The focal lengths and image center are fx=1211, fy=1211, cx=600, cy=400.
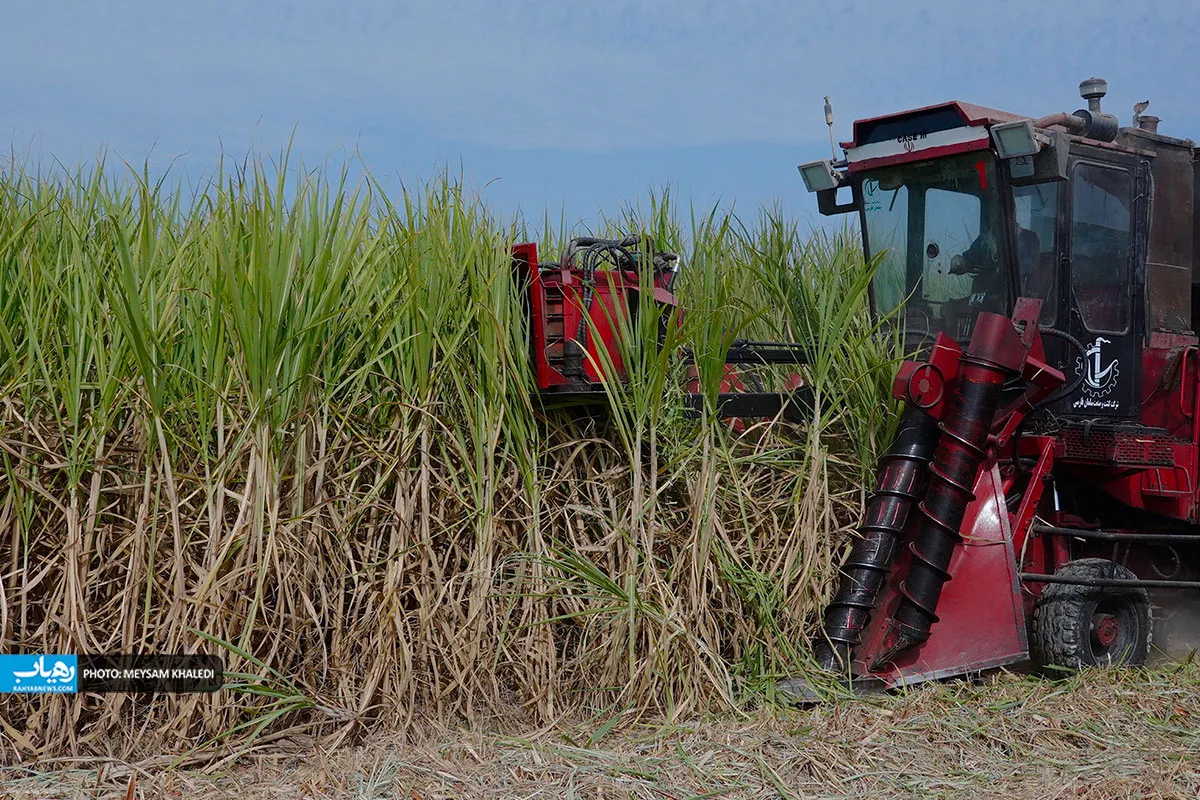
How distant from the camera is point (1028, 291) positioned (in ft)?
16.3

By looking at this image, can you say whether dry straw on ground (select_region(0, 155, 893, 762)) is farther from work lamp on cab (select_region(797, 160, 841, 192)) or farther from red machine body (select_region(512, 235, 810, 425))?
work lamp on cab (select_region(797, 160, 841, 192))

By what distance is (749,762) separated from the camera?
3738 millimetres

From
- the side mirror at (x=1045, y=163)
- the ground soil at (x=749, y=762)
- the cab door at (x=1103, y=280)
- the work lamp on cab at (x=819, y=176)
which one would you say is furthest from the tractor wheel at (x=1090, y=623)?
the work lamp on cab at (x=819, y=176)

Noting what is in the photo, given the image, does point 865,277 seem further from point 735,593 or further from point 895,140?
point 735,593

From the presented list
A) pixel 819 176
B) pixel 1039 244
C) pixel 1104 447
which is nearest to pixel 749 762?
pixel 1104 447

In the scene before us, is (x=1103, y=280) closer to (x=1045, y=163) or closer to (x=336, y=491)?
(x=1045, y=163)

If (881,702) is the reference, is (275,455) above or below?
above

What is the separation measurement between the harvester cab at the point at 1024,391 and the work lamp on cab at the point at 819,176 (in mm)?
13

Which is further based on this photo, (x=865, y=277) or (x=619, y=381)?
(x=865, y=277)

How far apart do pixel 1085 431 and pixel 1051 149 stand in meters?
1.22

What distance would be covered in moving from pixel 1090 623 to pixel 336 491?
3.01 m

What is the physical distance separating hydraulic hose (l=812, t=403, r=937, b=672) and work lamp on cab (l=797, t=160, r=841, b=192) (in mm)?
1437

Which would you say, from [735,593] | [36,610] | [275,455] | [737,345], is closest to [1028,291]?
[737,345]

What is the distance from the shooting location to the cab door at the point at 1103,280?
197 inches
